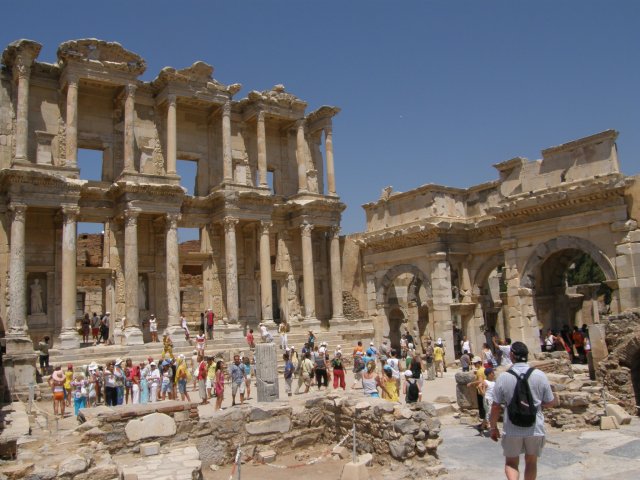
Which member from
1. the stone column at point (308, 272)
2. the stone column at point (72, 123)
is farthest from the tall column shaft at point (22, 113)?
the stone column at point (308, 272)

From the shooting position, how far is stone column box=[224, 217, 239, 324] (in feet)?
80.3

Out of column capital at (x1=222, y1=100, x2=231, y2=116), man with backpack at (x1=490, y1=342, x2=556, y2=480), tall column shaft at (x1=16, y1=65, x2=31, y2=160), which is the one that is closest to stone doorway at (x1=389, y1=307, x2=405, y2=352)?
column capital at (x1=222, y1=100, x2=231, y2=116)

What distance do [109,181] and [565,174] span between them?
17277 millimetres

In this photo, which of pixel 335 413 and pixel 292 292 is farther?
pixel 292 292

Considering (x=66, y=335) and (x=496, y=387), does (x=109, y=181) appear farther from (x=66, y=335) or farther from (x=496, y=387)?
(x=496, y=387)

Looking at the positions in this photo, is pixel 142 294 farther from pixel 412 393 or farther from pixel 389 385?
pixel 412 393

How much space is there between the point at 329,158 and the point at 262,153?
147 inches

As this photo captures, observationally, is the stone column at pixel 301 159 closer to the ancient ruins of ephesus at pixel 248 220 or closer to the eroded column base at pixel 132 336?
the ancient ruins of ephesus at pixel 248 220

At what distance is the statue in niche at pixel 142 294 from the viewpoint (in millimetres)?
24453

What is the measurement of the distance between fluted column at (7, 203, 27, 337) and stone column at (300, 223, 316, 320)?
11.5m

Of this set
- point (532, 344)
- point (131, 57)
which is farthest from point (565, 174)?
point (131, 57)

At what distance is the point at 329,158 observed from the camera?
95.8ft

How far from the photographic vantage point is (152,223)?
2502cm

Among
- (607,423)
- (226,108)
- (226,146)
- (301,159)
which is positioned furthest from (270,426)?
(301,159)
